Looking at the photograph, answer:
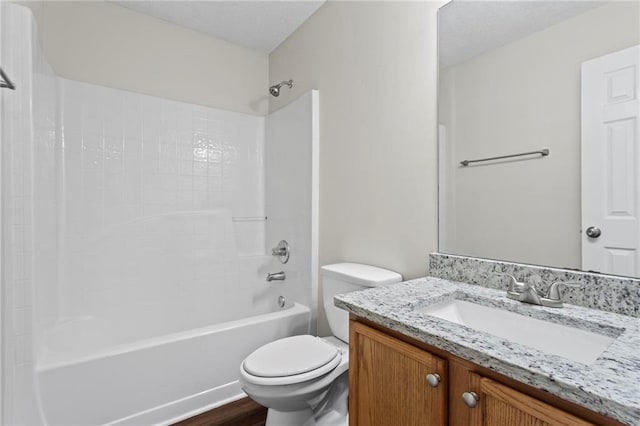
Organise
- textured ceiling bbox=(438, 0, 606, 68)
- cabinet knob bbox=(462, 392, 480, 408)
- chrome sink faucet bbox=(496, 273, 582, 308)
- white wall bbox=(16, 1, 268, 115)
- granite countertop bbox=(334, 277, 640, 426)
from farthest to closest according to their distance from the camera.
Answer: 1. white wall bbox=(16, 1, 268, 115)
2. textured ceiling bbox=(438, 0, 606, 68)
3. chrome sink faucet bbox=(496, 273, 582, 308)
4. cabinet knob bbox=(462, 392, 480, 408)
5. granite countertop bbox=(334, 277, 640, 426)

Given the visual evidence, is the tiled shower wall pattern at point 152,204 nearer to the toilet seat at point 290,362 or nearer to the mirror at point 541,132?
the toilet seat at point 290,362

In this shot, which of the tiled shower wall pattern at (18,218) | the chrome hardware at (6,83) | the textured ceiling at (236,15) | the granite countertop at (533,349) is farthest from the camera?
the textured ceiling at (236,15)

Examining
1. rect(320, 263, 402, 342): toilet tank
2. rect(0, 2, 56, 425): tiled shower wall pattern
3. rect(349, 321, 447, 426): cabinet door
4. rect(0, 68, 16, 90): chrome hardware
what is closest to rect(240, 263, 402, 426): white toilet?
rect(320, 263, 402, 342): toilet tank

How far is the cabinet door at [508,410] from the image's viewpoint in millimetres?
514

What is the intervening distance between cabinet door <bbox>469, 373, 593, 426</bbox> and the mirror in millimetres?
577

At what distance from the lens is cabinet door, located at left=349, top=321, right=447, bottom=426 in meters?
0.70

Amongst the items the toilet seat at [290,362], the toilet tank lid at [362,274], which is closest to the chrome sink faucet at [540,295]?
the toilet tank lid at [362,274]

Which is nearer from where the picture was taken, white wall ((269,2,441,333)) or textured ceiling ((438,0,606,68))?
textured ceiling ((438,0,606,68))

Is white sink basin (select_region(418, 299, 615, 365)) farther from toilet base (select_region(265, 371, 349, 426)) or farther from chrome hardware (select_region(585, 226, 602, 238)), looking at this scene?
toilet base (select_region(265, 371, 349, 426))

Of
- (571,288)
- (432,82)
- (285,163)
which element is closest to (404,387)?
(571,288)

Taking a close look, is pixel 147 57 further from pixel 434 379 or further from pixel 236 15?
pixel 434 379

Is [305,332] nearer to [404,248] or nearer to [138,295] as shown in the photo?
[404,248]

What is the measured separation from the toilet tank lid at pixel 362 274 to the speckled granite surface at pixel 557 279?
21 centimetres

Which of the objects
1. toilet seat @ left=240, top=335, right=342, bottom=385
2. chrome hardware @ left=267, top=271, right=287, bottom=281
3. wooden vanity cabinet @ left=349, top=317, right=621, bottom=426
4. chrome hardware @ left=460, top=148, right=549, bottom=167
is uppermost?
chrome hardware @ left=460, top=148, right=549, bottom=167
